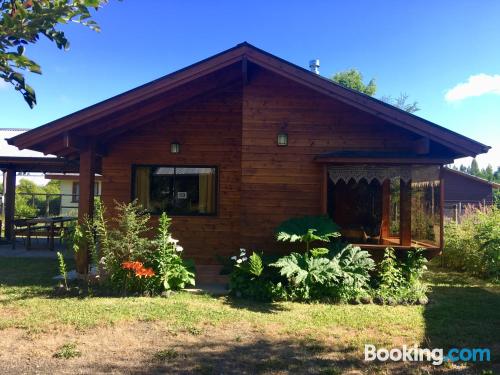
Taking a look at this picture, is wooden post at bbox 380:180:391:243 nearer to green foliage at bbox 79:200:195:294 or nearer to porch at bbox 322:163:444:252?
porch at bbox 322:163:444:252

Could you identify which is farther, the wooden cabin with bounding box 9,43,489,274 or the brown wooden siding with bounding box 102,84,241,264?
the brown wooden siding with bounding box 102,84,241,264

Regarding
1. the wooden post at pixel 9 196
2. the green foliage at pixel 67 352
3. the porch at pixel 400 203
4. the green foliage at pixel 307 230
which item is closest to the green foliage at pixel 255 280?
the green foliage at pixel 307 230

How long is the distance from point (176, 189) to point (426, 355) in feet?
18.4

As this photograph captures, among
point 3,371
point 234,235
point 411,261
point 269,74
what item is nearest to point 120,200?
point 234,235

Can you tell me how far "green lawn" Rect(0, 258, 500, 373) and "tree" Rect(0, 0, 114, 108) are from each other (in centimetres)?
279

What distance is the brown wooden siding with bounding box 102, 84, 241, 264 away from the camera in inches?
325

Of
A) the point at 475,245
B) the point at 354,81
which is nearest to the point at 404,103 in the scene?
the point at 354,81

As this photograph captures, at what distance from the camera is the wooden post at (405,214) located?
7.27 meters

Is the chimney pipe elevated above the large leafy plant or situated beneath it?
elevated above

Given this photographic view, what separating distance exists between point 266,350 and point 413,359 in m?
1.52

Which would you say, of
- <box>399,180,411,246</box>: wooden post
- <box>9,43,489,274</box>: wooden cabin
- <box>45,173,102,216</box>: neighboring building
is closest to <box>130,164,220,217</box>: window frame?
<box>9,43,489,274</box>: wooden cabin

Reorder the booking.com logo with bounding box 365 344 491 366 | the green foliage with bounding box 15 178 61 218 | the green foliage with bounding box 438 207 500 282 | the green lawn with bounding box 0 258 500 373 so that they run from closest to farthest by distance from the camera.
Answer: the green lawn with bounding box 0 258 500 373 → the booking.com logo with bounding box 365 344 491 366 → the green foliage with bounding box 438 207 500 282 → the green foliage with bounding box 15 178 61 218

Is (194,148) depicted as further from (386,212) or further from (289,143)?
(386,212)

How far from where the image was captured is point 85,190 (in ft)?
24.9
